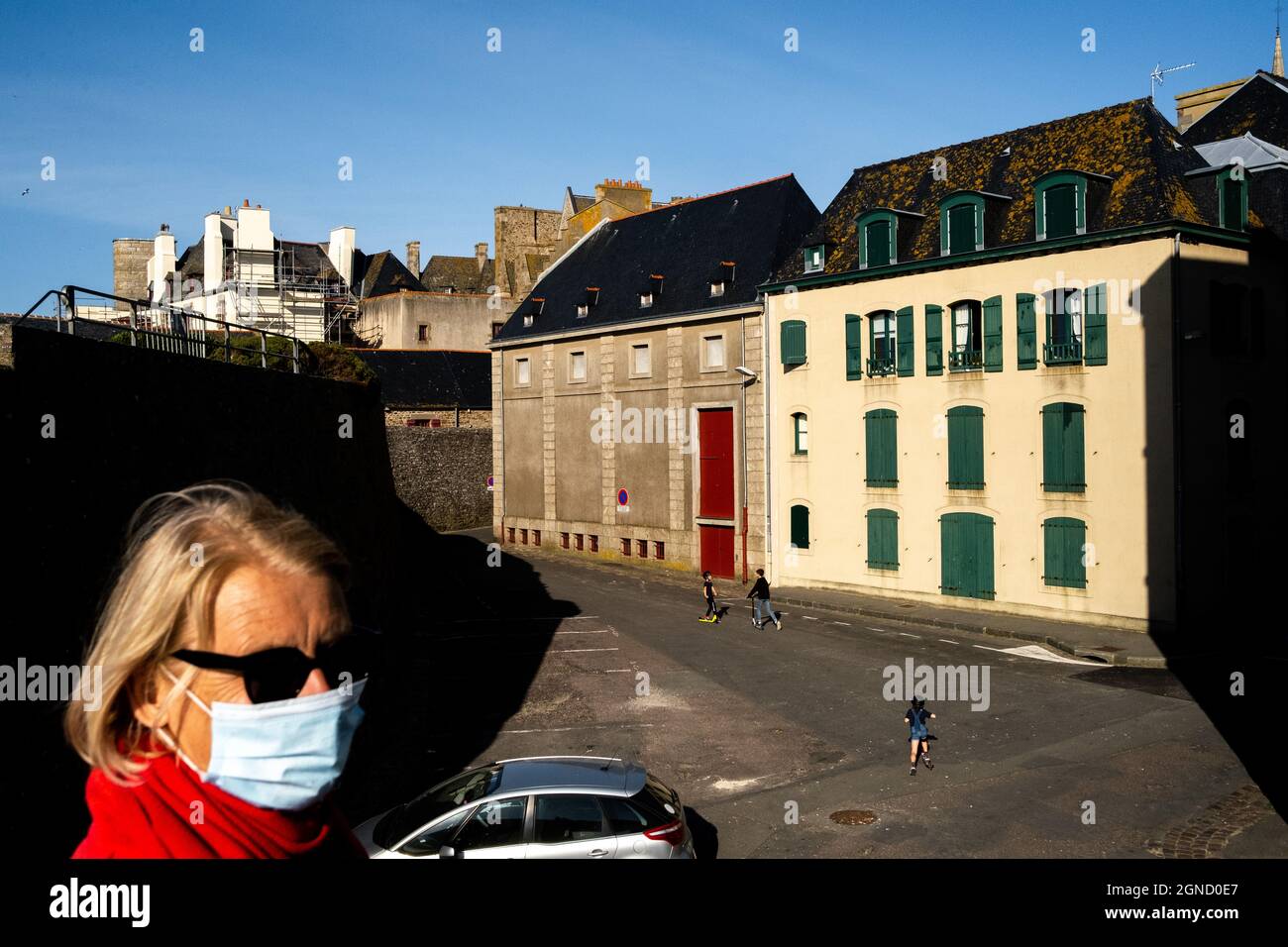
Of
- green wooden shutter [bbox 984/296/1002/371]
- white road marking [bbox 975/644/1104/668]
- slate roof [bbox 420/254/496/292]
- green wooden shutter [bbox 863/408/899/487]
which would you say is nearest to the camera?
white road marking [bbox 975/644/1104/668]

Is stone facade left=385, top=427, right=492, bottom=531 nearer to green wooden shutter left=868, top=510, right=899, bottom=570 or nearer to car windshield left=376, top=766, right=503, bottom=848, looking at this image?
green wooden shutter left=868, top=510, right=899, bottom=570

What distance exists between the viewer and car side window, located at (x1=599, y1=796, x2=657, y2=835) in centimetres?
1078

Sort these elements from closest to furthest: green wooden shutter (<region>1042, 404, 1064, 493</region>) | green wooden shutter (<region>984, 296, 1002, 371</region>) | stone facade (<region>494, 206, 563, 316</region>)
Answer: green wooden shutter (<region>1042, 404, 1064, 493</region>)
green wooden shutter (<region>984, 296, 1002, 371</region>)
stone facade (<region>494, 206, 563, 316</region>)

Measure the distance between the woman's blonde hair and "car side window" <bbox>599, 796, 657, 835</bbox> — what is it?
9.31 m

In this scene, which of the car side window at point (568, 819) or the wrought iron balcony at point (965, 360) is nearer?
the car side window at point (568, 819)

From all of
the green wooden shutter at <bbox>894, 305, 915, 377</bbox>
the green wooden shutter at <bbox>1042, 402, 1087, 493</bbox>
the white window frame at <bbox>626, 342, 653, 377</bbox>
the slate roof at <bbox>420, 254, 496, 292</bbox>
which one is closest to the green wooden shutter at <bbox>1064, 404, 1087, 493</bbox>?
the green wooden shutter at <bbox>1042, 402, 1087, 493</bbox>

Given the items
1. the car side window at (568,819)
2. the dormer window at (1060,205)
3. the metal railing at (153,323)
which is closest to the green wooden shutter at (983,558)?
the dormer window at (1060,205)

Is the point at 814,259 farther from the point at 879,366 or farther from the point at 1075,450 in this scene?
the point at 1075,450

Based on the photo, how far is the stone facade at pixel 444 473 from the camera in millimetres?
56406

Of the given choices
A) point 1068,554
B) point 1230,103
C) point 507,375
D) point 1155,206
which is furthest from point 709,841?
point 507,375

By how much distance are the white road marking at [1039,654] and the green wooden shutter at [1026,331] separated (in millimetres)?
7709

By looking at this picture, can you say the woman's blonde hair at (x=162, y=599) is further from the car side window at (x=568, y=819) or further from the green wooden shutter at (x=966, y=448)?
the green wooden shutter at (x=966, y=448)

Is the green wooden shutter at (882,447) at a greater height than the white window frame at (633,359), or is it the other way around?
the white window frame at (633,359)
